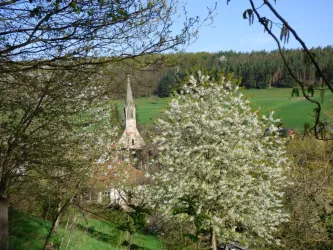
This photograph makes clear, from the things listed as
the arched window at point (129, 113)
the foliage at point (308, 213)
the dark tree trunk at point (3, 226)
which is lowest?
the foliage at point (308, 213)

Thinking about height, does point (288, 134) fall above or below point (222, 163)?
below

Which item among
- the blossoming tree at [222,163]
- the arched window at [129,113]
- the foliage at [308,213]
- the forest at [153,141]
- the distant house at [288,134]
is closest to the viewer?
the forest at [153,141]

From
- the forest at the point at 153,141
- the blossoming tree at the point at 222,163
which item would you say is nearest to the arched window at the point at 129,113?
the forest at the point at 153,141

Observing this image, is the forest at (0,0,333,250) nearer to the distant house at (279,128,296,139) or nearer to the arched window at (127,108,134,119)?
the distant house at (279,128,296,139)

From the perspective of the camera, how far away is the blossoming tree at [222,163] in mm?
14188

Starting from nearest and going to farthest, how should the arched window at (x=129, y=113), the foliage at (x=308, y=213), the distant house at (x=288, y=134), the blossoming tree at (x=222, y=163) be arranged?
the foliage at (x=308, y=213) < the blossoming tree at (x=222, y=163) < the distant house at (x=288, y=134) < the arched window at (x=129, y=113)

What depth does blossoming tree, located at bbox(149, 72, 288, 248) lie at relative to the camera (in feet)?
46.5

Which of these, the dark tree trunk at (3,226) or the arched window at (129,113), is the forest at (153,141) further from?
the arched window at (129,113)

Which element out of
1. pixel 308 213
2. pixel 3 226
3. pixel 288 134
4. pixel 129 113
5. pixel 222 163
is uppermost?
pixel 3 226

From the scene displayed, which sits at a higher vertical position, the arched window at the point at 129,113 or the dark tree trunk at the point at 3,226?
the dark tree trunk at the point at 3,226

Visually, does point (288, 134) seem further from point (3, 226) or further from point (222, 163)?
point (3, 226)

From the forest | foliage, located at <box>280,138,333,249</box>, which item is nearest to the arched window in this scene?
the forest

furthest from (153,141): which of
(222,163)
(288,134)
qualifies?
(288,134)

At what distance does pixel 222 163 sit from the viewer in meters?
14.7
